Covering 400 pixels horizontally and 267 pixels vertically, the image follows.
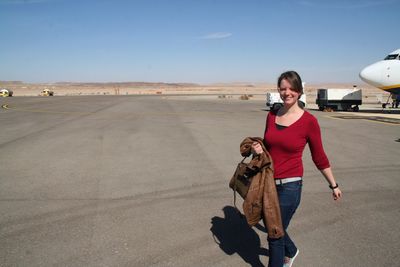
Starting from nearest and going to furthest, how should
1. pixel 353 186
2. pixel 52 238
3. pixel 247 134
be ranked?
pixel 52 238, pixel 353 186, pixel 247 134

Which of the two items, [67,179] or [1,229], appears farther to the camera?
[67,179]

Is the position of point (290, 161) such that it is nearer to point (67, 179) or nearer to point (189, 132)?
point (67, 179)

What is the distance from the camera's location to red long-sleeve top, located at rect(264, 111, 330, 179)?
3.32m

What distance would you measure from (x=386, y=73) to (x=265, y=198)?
22222 millimetres

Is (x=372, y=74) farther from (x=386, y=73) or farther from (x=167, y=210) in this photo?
(x=167, y=210)

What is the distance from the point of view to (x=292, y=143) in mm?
3320

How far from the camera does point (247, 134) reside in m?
14.2

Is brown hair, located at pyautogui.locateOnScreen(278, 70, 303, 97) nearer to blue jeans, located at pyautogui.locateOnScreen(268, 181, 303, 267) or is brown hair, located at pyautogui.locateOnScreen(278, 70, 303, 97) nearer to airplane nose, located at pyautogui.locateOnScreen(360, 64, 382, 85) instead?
blue jeans, located at pyautogui.locateOnScreen(268, 181, 303, 267)

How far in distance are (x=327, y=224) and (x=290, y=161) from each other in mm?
2263

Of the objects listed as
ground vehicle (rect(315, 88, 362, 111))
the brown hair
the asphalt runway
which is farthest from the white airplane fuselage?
the brown hair

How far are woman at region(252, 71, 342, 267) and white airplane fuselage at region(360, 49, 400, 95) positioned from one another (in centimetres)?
2159

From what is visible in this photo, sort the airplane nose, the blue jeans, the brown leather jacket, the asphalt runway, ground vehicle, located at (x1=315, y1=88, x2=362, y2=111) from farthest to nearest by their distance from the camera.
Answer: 1. ground vehicle, located at (x1=315, y1=88, x2=362, y2=111)
2. the airplane nose
3. the asphalt runway
4. the blue jeans
5. the brown leather jacket

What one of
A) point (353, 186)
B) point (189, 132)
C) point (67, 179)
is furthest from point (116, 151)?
point (353, 186)

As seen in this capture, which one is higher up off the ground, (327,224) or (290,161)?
(290,161)
